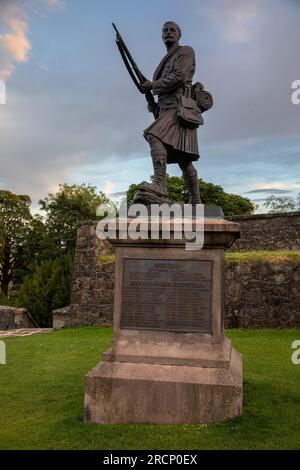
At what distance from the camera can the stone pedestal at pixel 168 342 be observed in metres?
4.45

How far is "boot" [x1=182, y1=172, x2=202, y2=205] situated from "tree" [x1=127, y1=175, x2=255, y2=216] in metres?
25.0

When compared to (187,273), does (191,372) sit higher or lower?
lower

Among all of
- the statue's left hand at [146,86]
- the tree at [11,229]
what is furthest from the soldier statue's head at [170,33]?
the tree at [11,229]

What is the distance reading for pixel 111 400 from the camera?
15.1 feet

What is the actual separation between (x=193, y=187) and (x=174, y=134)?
26.0 inches

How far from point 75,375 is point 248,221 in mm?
11172

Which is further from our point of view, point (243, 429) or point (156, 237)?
point (156, 237)

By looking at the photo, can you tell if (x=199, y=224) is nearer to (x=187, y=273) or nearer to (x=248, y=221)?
(x=187, y=273)

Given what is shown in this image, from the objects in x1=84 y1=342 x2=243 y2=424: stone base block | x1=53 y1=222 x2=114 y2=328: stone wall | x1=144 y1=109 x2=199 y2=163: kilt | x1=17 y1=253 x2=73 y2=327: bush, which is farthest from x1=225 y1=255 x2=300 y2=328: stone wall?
x1=17 y1=253 x2=73 y2=327: bush

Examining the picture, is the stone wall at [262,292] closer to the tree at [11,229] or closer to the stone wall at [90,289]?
A: the stone wall at [90,289]

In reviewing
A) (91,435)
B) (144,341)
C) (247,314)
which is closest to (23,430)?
(91,435)

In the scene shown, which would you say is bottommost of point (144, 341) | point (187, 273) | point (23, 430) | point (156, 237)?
point (23, 430)

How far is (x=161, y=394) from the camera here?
14.8 ft

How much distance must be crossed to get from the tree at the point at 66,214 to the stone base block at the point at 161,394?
2513 centimetres
